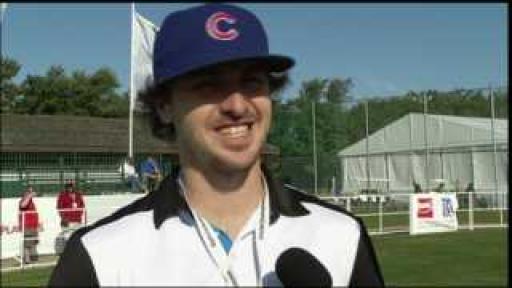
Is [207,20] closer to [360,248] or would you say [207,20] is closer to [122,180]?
[360,248]

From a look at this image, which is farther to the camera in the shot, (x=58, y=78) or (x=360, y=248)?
(x=58, y=78)

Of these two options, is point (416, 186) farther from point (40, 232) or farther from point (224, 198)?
point (224, 198)

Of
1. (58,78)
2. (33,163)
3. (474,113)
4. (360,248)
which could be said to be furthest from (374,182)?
(360,248)

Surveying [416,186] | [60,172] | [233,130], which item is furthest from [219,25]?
[416,186]

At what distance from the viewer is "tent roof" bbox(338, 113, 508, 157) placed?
45.9 metres

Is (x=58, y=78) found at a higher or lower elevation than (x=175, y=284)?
higher

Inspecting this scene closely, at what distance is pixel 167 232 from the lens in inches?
112

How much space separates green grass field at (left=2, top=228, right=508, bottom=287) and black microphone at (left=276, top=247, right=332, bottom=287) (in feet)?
41.4

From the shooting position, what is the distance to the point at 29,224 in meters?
23.0

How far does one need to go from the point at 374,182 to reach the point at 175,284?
43.8 meters

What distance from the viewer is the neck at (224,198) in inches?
112

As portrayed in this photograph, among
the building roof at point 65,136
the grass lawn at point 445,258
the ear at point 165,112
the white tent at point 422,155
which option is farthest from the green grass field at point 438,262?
the white tent at point 422,155

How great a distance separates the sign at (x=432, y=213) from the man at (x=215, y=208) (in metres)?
25.8

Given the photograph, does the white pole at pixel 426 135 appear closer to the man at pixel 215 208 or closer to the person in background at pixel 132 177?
the person in background at pixel 132 177
